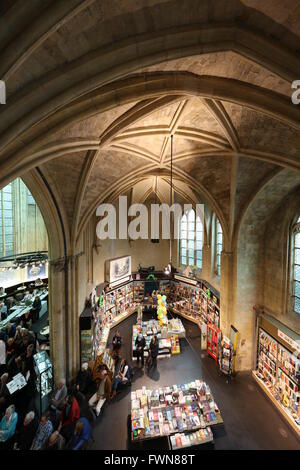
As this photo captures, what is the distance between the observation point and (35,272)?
46.2ft

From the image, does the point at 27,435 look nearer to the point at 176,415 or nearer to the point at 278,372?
the point at 176,415

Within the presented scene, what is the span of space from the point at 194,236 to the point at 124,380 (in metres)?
8.47

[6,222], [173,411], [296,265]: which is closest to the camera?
[173,411]

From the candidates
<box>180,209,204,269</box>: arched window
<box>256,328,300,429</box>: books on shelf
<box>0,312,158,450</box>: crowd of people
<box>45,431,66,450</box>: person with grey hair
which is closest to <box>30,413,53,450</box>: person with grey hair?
<box>0,312,158,450</box>: crowd of people

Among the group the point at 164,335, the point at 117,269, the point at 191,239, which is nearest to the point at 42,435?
the point at 164,335

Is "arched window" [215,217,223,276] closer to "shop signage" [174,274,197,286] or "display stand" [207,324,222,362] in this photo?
"shop signage" [174,274,197,286]

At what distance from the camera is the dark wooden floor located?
5.20 m

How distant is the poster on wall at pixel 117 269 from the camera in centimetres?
1113

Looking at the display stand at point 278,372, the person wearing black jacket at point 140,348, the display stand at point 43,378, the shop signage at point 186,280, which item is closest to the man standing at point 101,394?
the display stand at point 43,378

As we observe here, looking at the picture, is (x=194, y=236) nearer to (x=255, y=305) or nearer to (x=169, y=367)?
(x=255, y=305)

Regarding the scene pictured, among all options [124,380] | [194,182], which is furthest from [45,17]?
[124,380]

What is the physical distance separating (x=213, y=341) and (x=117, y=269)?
19.9 ft

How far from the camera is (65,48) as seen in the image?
243cm

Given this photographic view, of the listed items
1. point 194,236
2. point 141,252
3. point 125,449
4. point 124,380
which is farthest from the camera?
point 141,252
